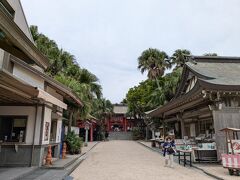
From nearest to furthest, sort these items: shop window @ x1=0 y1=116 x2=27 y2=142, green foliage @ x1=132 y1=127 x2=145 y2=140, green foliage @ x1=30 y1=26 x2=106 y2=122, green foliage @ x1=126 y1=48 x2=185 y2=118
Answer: shop window @ x1=0 y1=116 x2=27 y2=142
green foliage @ x1=30 y1=26 x2=106 y2=122
green foliage @ x1=126 y1=48 x2=185 y2=118
green foliage @ x1=132 y1=127 x2=145 y2=140

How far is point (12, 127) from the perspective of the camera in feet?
28.9

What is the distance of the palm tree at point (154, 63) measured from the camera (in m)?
32.1

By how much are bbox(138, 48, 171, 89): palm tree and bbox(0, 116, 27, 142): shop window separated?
25.1 metres

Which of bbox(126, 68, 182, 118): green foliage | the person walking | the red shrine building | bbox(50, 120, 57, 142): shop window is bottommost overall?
the person walking

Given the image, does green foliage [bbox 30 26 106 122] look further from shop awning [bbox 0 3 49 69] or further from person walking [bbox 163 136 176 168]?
shop awning [bbox 0 3 49 69]

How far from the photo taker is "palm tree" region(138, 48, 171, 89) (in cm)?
3209

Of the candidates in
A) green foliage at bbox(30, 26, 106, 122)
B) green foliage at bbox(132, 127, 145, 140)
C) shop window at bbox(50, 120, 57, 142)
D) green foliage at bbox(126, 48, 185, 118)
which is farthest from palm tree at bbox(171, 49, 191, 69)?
shop window at bbox(50, 120, 57, 142)

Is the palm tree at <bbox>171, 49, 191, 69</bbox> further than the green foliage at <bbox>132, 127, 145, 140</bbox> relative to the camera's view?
No

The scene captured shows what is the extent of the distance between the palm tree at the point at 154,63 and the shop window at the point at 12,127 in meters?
25.1

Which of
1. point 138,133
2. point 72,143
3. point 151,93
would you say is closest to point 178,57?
point 151,93

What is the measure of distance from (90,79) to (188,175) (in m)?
11.6

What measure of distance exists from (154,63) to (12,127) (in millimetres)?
26404

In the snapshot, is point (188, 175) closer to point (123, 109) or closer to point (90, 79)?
point (90, 79)

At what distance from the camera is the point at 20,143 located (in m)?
8.37
